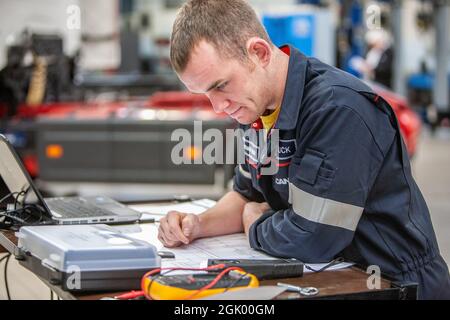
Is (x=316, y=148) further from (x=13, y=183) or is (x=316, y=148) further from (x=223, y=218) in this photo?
(x=13, y=183)

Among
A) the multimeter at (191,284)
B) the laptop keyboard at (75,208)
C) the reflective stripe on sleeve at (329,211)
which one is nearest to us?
the multimeter at (191,284)

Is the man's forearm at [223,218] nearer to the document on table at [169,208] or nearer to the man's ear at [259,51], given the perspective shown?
the document on table at [169,208]

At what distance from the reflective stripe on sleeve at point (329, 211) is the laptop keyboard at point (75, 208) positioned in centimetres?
69

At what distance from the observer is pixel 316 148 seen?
1.47 metres

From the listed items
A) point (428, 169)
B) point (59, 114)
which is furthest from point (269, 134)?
point (428, 169)

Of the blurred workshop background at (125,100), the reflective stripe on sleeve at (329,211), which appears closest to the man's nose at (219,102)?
the reflective stripe on sleeve at (329,211)

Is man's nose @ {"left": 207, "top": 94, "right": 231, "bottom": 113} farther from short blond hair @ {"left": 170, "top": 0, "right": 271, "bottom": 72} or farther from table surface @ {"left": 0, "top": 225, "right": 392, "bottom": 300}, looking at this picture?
table surface @ {"left": 0, "top": 225, "right": 392, "bottom": 300}

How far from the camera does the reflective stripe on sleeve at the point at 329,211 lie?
1430 millimetres

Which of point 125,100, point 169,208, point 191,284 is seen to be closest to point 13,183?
point 169,208

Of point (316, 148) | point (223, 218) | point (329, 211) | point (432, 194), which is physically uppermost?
point (316, 148)

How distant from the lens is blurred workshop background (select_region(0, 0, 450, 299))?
5.01 m

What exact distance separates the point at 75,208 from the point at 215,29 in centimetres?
83

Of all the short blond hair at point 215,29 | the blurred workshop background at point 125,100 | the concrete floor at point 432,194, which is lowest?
the concrete floor at point 432,194

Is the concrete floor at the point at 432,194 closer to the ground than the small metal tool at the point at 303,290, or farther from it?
closer to the ground
